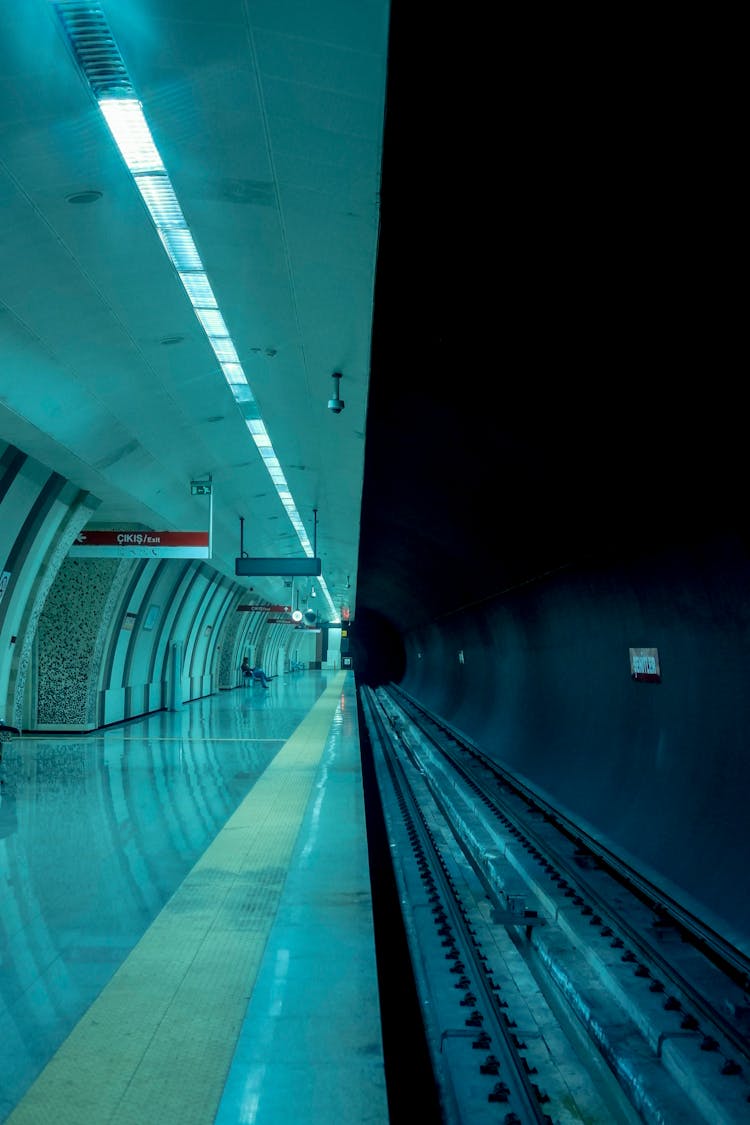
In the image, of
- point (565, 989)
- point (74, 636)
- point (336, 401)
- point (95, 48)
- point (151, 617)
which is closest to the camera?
point (95, 48)

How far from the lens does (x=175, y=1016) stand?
3.52 metres

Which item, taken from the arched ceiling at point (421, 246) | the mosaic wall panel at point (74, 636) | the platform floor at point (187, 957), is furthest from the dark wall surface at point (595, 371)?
the mosaic wall panel at point (74, 636)

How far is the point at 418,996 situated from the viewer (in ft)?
16.4

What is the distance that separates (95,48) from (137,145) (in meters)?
0.68

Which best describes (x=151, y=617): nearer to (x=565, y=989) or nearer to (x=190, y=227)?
(x=190, y=227)

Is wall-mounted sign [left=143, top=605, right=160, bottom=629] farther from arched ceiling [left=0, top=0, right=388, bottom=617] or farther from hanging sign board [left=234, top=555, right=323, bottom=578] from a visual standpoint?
arched ceiling [left=0, top=0, right=388, bottom=617]

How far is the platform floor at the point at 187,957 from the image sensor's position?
295 cm

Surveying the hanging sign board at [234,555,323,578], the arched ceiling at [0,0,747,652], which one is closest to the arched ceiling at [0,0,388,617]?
the arched ceiling at [0,0,747,652]

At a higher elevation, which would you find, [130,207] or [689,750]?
[130,207]

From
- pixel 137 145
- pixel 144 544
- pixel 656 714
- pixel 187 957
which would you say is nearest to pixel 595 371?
pixel 137 145

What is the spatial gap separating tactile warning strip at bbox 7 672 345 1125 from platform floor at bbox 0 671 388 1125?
0.01 metres

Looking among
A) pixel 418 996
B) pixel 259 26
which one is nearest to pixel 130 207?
pixel 259 26

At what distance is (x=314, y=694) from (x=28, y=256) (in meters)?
25.8

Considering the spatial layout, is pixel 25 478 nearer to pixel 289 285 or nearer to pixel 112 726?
pixel 289 285
